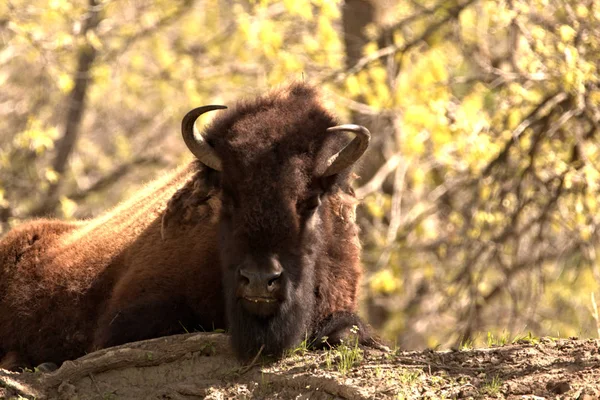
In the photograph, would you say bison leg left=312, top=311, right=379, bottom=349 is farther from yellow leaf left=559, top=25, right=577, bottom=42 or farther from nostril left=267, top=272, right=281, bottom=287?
yellow leaf left=559, top=25, right=577, bottom=42

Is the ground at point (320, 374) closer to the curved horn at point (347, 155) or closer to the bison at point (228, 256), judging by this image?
the bison at point (228, 256)

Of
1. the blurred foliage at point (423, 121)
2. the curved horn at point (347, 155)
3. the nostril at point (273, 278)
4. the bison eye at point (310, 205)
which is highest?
the curved horn at point (347, 155)

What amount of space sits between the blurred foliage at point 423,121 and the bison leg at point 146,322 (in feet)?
6.39

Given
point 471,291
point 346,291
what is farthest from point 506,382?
point 471,291

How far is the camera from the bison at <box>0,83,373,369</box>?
20.4ft

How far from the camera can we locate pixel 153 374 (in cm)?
620

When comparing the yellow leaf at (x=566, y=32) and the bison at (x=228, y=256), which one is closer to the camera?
the bison at (x=228, y=256)

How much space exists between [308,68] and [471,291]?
413 centimetres

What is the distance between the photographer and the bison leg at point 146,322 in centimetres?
680

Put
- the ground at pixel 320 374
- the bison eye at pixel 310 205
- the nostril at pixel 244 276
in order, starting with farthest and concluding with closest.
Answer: the bison eye at pixel 310 205, the nostril at pixel 244 276, the ground at pixel 320 374

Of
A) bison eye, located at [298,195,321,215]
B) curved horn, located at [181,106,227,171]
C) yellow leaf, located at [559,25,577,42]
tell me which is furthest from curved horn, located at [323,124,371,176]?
yellow leaf, located at [559,25,577,42]

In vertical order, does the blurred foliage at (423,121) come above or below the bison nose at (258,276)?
below

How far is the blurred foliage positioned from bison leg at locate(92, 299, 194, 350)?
1.95m

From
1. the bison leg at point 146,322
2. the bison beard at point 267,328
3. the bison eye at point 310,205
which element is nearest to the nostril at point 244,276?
the bison beard at point 267,328
